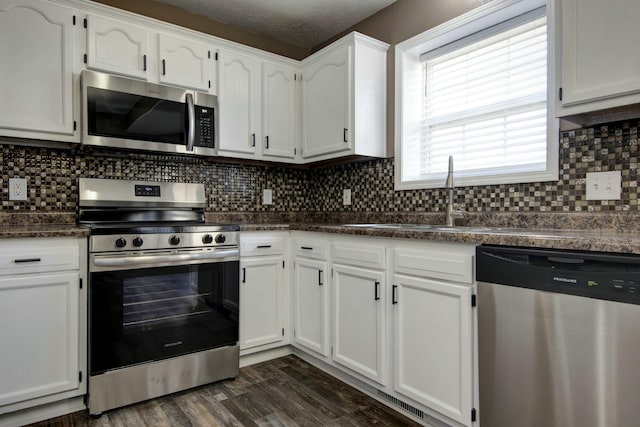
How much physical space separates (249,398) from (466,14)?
251 cm

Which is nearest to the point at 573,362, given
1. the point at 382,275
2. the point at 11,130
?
the point at 382,275

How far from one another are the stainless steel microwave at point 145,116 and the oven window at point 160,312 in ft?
2.73

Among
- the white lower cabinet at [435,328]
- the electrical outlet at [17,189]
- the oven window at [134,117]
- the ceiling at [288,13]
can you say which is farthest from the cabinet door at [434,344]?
the electrical outlet at [17,189]

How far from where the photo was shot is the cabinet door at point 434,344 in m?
1.60

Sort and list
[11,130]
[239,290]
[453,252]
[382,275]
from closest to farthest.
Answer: [453,252] < [382,275] < [11,130] < [239,290]

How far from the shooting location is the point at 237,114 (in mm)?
2850

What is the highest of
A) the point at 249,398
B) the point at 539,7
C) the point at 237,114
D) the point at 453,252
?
the point at 539,7

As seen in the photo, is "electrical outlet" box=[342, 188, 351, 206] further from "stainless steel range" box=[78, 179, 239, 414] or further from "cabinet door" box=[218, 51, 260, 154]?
"stainless steel range" box=[78, 179, 239, 414]

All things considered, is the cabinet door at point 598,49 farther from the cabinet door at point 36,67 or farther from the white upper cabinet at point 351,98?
the cabinet door at point 36,67

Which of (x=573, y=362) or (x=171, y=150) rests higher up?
(x=171, y=150)

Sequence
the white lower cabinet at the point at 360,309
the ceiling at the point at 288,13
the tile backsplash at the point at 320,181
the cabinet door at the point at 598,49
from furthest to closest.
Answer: the ceiling at the point at 288,13
the white lower cabinet at the point at 360,309
the tile backsplash at the point at 320,181
the cabinet door at the point at 598,49

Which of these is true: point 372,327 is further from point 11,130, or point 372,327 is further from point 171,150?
point 11,130

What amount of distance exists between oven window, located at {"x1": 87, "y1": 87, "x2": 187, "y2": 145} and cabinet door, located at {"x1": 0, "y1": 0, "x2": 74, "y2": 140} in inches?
5.2

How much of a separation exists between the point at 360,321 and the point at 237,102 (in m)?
1.79
